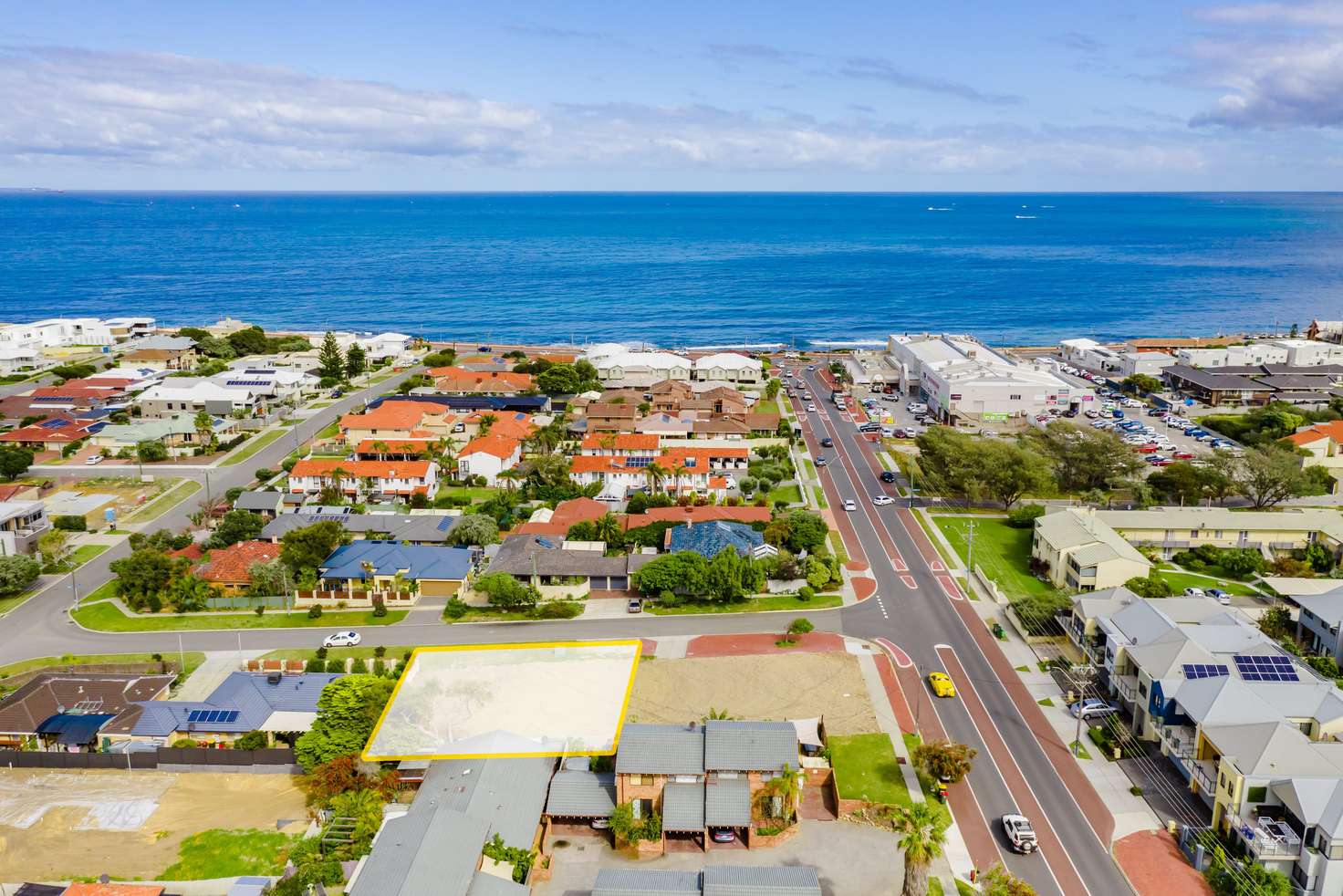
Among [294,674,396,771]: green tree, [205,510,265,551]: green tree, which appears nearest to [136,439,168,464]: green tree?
[205,510,265,551]: green tree

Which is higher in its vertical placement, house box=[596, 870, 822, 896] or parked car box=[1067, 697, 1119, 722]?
house box=[596, 870, 822, 896]

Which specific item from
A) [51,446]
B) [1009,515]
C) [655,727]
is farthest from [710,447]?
[51,446]

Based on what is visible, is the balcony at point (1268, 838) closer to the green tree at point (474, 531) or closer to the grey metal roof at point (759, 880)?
the grey metal roof at point (759, 880)

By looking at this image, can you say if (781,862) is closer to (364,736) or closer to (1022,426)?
(364,736)

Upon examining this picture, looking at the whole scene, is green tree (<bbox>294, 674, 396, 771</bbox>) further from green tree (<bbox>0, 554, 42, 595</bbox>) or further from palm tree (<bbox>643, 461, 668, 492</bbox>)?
palm tree (<bbox>643, 461, 668, 492</bbox>)

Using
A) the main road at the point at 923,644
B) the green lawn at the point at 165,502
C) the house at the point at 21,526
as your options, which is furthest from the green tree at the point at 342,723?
the green lawn at the point at 165,502
